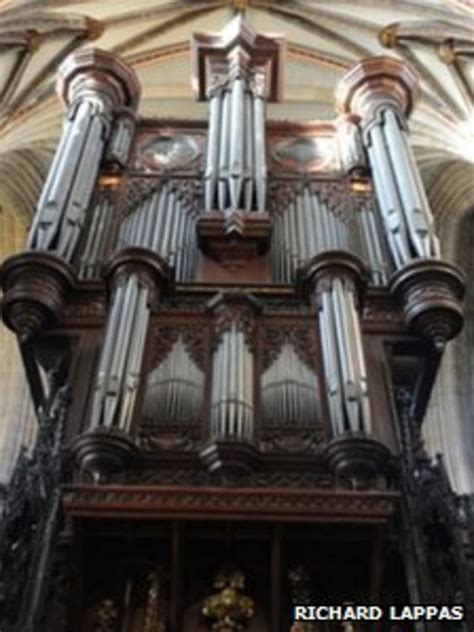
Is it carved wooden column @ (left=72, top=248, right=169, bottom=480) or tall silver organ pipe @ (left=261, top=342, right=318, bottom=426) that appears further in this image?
tall silver organ pipe @ (left=261, top=342, right=318, bottom=426)

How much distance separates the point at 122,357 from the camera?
740 cm

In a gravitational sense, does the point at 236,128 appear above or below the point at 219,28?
below

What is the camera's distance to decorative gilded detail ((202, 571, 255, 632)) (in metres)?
6.50

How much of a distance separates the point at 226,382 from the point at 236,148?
3.87m

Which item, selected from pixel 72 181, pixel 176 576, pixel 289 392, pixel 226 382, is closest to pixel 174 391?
pixel 226 382

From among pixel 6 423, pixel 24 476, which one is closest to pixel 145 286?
pixel 24 476

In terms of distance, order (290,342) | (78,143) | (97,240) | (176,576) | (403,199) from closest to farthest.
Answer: (176,576)
(290,342)
(97,240)
(403,199)
(78,143)

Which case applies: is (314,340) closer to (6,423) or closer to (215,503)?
(215,503)

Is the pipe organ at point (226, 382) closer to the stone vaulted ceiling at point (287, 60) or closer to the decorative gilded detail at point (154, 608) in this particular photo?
the decorative gilded detail at point (154, 608)

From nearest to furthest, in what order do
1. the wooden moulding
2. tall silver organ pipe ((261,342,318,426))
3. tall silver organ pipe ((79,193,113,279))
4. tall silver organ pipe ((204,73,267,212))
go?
the wooden moulding < tall silver organ pipe ((261,342,318,426)) < tall silver organ pipe ((79,193,113,279)) < tall silver organ pipe ((204,73,267,212))

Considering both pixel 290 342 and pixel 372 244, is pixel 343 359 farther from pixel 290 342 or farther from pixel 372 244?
pixel 372 244

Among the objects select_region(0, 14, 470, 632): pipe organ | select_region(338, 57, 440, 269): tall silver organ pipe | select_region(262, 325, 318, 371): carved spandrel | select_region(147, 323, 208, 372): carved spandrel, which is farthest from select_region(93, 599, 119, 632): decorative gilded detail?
select_region(338, 57, 440, 269): tall silver organ pipe

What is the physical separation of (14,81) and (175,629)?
1116 cm

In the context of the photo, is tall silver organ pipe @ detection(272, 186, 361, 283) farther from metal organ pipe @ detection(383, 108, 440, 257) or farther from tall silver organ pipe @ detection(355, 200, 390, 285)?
metal organ pipe @ detection(383, 108, 440, 257)
